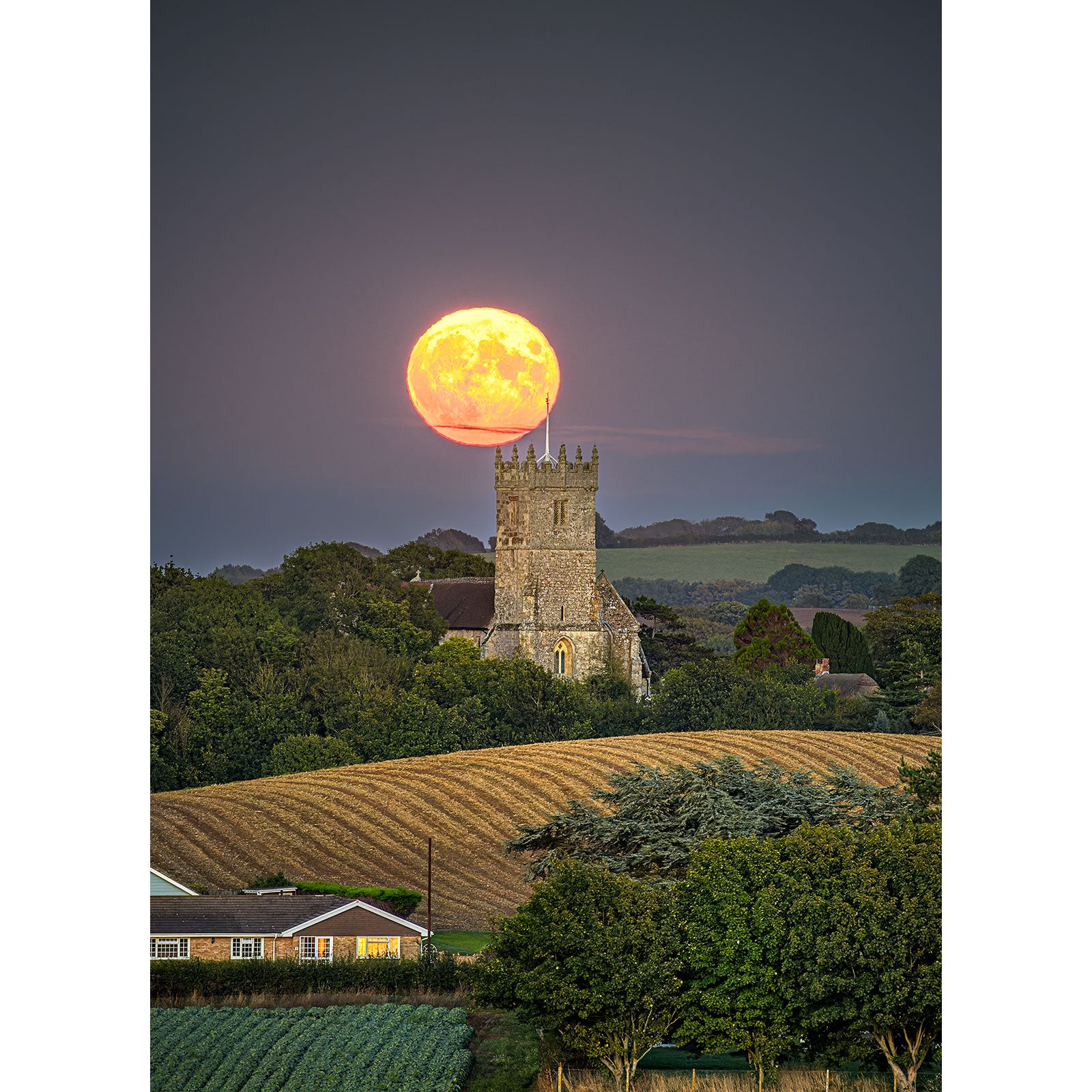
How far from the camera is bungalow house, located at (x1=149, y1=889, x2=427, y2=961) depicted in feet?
28.8

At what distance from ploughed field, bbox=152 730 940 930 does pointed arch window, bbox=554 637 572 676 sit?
6.95 m

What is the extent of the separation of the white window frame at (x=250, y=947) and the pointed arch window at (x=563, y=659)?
1431 centimetres

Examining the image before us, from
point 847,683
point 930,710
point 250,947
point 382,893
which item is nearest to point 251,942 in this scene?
point 250,947

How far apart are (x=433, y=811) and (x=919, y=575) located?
5854 millimetres

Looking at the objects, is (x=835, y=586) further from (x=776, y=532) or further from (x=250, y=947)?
(x=250, y=947)

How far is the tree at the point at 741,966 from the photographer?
656 centimetres

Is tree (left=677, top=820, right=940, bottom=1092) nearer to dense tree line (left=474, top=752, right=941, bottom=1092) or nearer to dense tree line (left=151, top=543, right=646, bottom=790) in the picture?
dense tree line (left=474, top=752, right=941, bottom=1092)

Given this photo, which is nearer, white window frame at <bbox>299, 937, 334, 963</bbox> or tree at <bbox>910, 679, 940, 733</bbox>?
white window frame at <bbox>299, 937, 334, 963</bbox>

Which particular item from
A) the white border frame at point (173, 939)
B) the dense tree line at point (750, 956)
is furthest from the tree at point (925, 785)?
the white border frame at point (173, 939)

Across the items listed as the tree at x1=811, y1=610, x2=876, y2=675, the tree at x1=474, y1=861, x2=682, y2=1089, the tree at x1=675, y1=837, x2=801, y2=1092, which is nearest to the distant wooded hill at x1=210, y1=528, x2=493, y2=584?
the tree at x1=811, y1=610, x2=876, y2=675

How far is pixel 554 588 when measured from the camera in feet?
Result: 76.9

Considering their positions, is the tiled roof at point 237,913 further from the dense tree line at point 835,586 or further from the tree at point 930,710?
the tree at point 930,710
